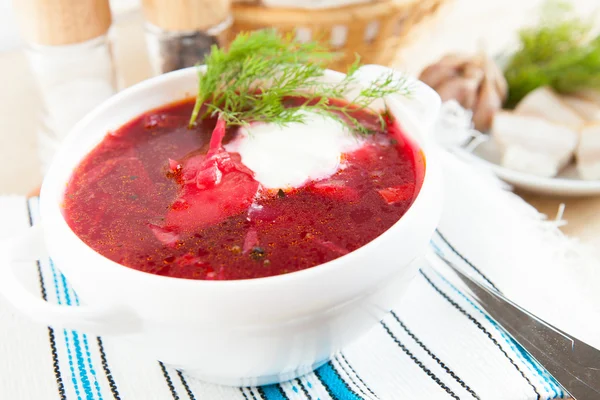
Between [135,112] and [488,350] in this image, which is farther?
[135,112]

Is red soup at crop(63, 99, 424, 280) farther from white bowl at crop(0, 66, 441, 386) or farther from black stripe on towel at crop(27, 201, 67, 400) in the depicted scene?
black stripe on towel at crop(27, 201, 67, 400)

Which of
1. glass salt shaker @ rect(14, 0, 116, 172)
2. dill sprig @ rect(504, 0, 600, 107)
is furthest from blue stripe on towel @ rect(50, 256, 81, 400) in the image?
dill sprig @ rect(504, 0, 600, 107)

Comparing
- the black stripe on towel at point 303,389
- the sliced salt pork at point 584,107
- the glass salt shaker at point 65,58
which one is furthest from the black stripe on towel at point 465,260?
the glass salt shaker at point 65,58

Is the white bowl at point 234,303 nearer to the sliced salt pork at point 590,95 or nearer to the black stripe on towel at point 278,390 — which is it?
the black stripe on towel at point 278,390

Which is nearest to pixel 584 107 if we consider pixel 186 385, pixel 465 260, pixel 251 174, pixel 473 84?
pixel 473 84

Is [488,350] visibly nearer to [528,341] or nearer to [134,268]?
[528,341]

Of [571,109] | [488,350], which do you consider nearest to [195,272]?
[488,350]
